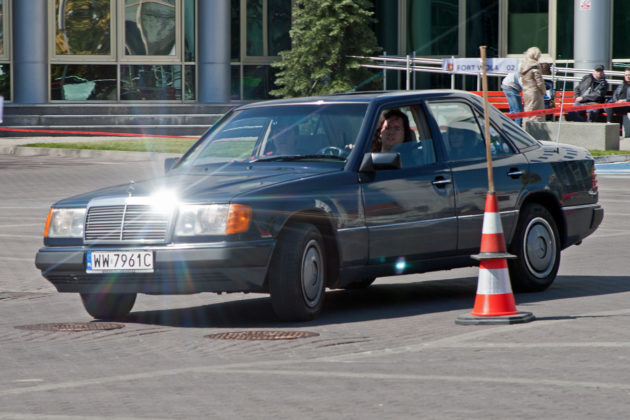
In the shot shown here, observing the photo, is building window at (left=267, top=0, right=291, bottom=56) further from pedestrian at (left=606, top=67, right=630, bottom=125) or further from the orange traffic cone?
the orange traffic cone

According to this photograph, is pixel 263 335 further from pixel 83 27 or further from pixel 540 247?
pixel 83 27

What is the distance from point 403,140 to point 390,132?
115 millimetres

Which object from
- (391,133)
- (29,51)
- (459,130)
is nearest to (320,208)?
(391,133)

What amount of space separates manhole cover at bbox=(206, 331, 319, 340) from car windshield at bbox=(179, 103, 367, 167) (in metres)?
1.58

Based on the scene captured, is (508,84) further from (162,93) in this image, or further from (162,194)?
(162,194)

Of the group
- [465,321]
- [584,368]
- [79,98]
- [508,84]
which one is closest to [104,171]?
[508,84]

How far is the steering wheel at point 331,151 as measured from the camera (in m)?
9.80

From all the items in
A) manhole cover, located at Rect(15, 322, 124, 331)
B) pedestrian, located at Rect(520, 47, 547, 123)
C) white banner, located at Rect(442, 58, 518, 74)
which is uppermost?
white banner, located at Rect(442, 58, 518, 74)

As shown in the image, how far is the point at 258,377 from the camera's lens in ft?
23.1

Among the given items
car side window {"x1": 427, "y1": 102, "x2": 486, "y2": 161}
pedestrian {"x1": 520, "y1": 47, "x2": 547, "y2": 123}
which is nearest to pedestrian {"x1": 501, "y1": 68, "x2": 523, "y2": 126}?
pedestrian {"x1": 520, "y1": 47, "x2": 547, "y2": 123}

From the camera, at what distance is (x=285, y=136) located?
10047 mm

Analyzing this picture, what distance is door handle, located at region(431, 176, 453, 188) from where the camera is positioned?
10070 millimetres

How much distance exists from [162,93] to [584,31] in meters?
12.2

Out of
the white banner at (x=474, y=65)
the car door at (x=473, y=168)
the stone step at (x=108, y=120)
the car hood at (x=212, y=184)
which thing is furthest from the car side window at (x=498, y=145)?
the stone step at (x=108, y=120)
